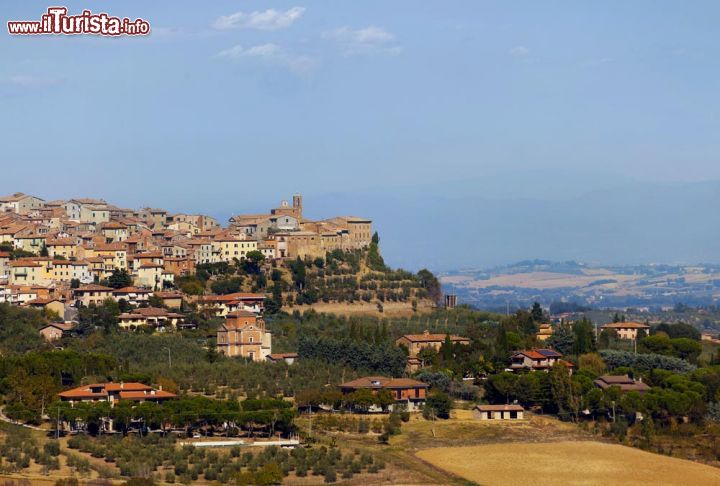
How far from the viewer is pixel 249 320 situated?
80750 mm

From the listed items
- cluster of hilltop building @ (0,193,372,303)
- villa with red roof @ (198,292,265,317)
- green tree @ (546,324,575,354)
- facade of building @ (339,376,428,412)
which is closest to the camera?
facade of building @ (339,376,428,412)

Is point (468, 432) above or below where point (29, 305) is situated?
below

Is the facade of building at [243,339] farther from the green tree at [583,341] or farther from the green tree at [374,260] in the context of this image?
the green tree at [374,260]

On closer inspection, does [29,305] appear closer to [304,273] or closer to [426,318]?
[304,273]

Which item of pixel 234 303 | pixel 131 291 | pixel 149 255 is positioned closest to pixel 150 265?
pixel 149 255

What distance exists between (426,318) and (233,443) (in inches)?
1551

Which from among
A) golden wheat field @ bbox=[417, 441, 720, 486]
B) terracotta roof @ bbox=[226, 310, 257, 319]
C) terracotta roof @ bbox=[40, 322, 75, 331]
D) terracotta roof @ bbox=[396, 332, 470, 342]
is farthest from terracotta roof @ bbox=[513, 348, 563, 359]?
terracotta roof @ bbox=[40, 322, 75, 331]

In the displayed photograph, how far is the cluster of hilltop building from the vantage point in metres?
96.4

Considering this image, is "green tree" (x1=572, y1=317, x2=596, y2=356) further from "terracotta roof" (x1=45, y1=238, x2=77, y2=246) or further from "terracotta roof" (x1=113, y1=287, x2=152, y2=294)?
"terracotta roof" (x1=45, y1=238, x2=77, y2=246)

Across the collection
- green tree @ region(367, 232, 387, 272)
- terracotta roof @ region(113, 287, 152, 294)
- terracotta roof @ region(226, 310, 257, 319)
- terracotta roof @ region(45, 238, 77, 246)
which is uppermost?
terracotta roof @ region(45, 238, 77, 246)

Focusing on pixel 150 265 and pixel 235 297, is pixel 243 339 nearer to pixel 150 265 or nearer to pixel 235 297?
pixel 235 297

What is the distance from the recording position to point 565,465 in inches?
2302

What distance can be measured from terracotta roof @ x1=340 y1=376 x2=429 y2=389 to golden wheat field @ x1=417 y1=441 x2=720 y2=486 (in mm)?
8598

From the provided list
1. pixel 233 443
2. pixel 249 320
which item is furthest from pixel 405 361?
pixel 233 443
